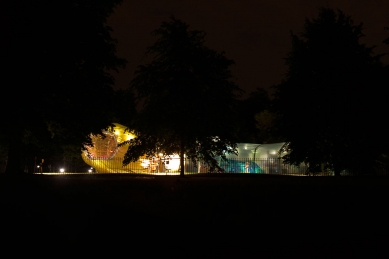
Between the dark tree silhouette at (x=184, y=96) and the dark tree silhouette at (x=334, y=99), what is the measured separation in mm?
6348

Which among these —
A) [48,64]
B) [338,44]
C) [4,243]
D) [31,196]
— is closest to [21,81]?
[48,64]

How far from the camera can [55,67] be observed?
915 inches

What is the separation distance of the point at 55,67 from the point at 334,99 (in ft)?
58.5

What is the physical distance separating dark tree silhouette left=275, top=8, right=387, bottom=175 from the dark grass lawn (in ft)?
58.2

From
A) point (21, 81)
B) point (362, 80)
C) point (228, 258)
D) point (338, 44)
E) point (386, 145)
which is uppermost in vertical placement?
point (338, 44)

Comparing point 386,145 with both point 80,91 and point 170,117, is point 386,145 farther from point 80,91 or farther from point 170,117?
point 80,91

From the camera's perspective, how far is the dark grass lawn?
6008 mm

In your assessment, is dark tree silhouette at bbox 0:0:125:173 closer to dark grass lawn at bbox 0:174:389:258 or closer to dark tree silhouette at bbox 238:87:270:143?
dark grass lawn at bbox 0:174:389:258

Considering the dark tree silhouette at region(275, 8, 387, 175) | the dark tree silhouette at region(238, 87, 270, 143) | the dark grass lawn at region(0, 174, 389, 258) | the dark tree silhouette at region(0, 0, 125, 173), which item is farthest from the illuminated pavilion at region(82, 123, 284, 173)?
the dark tree silhouette at region(238, 87, 270, 143)

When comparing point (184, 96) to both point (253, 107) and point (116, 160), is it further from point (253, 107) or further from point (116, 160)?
point (253, 107)

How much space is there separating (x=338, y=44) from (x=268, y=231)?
24.4 m

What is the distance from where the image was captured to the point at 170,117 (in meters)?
23.6

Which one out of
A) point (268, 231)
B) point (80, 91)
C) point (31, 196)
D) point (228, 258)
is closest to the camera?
point (228, 258)

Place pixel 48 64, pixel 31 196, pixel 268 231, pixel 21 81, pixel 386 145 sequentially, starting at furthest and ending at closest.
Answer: pixel 386 145 < pixel 48 64 < pixel 21 81 < pixel 31 196 < pixel 268 231
